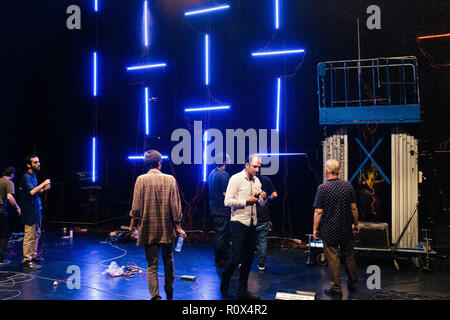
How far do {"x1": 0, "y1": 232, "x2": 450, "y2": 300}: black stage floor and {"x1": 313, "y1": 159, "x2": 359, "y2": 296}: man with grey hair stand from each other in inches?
16.9

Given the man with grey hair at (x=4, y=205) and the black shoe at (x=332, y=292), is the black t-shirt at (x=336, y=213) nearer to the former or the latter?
the black shoe at (x=332, y=292)

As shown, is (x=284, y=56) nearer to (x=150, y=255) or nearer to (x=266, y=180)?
(x=266, y=180)

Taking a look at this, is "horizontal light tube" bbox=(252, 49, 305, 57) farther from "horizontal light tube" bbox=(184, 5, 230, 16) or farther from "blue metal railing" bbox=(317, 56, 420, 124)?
"horizontal light tube" bbox=(184, 5, 230, 16)

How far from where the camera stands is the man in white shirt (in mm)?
3846

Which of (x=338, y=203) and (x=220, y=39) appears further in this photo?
(x=220, y=39)

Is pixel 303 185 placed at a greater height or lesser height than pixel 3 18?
lesser

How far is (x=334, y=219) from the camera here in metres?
4.07

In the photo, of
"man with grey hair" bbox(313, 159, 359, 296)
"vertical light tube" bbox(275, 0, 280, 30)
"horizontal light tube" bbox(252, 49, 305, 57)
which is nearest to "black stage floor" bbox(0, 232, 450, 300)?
"man with grey hair" bbox(313, 159, 359, 296)

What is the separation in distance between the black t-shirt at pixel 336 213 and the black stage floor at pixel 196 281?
2.55 feet

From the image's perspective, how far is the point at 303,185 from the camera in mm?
6832

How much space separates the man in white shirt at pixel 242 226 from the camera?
385cm

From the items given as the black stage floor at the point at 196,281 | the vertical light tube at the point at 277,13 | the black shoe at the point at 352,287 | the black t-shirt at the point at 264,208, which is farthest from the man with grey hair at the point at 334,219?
the vertical light tube at the point at 277,13
